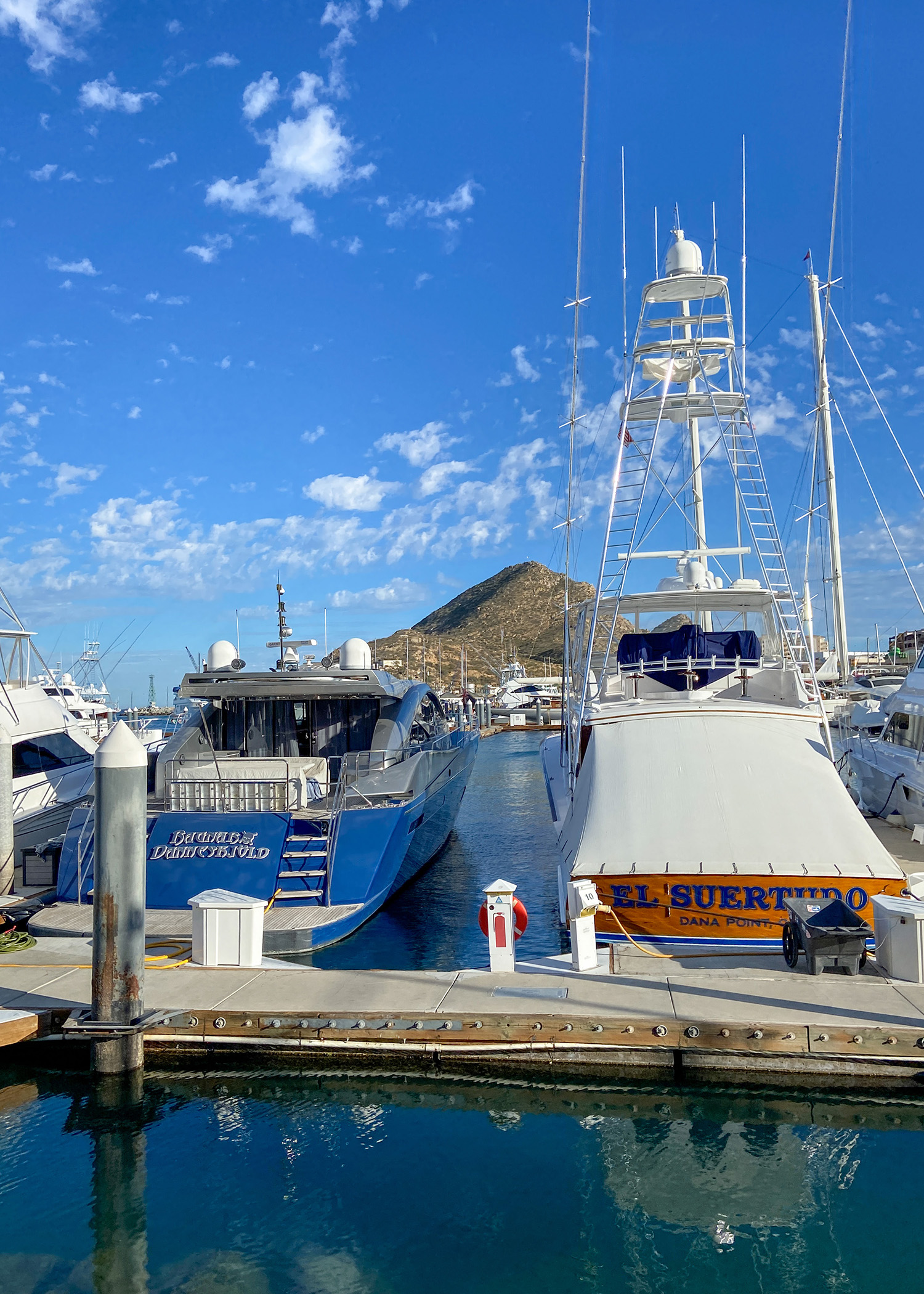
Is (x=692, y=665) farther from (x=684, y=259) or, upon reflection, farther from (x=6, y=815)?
(x=6, y=815)

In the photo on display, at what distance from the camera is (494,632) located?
151m

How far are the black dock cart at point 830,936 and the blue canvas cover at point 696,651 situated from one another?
20.4ft

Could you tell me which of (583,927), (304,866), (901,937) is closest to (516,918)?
(583,927)

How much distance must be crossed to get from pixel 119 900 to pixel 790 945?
6.90 meters

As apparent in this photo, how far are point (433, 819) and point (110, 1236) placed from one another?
425 inches

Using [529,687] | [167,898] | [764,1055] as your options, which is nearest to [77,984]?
[167,898]

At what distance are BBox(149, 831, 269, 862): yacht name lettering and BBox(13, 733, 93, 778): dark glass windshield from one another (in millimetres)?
8064

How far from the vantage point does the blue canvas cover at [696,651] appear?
15.2 meters

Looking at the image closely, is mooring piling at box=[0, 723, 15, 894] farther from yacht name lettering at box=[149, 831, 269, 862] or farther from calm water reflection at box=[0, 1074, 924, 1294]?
calm water reflection at box=[0, 1074, 924, 1294]

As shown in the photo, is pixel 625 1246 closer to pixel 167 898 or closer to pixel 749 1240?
pixel 749 1240

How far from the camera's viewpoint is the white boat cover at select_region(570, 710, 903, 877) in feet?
34.2

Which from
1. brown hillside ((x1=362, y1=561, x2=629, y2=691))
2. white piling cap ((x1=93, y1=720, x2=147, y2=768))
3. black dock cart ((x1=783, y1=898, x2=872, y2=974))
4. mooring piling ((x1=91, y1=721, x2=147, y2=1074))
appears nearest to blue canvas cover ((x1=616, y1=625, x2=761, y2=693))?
black dock cart ((x1=783, y1=898, x2=872, y2=974))

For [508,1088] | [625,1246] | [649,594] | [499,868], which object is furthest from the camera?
[499,868]

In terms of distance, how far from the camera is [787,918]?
10078 mm
